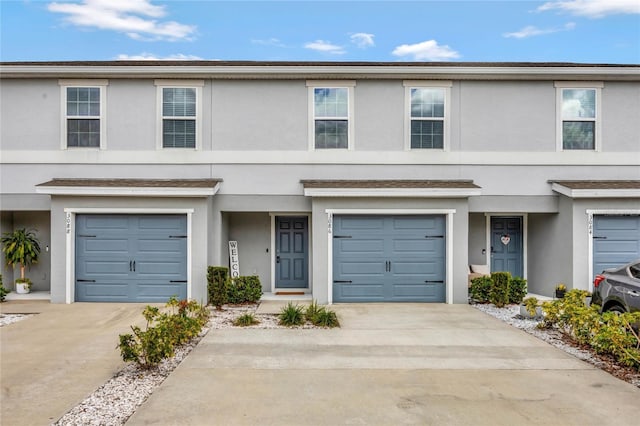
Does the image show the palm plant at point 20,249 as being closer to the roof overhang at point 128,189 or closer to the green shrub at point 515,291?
the roof overhang at point 128,189

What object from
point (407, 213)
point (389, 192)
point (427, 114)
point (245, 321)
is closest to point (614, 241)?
point (407, 213)

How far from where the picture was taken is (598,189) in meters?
11.3

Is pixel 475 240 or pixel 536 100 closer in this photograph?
pixel 536 100

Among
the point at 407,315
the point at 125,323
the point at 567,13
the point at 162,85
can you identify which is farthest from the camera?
the point at 567,13

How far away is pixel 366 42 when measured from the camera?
22.0 metres

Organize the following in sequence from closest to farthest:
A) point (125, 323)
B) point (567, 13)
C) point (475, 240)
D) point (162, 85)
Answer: point (125, 323) < point (162, 85) < point (475, 240) < point (567, 13)

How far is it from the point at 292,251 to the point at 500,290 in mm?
5804

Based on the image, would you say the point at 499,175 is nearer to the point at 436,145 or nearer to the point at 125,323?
the point at 436,145

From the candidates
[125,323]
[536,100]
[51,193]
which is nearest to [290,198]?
[125,323]

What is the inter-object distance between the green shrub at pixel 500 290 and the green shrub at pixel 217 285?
677 centimetres

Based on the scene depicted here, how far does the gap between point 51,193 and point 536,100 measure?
42.7ft

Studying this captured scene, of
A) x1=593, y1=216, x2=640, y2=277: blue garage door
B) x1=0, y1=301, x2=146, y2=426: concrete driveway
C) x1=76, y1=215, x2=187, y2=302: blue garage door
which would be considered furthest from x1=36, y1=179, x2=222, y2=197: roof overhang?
x1=593, y1=216, x2=640, y2=277: blue garage door

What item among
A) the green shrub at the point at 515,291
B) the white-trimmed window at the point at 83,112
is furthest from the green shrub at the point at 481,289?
the white-trimmed window at the point at 83,112

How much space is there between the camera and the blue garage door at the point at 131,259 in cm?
1147
